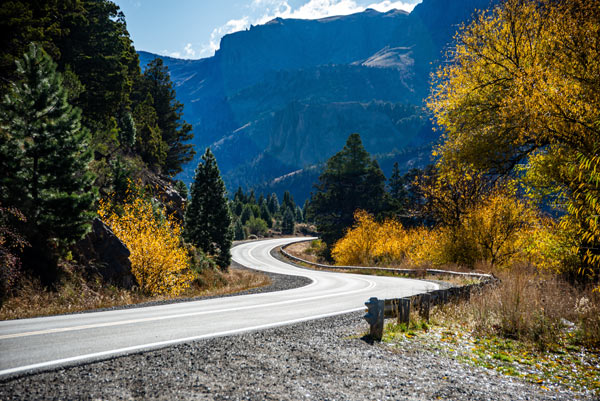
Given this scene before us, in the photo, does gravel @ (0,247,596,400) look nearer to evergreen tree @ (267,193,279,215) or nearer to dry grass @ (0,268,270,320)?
dry grass @ (0,268,270,320)

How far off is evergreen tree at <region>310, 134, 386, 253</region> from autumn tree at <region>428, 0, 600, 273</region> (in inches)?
1353

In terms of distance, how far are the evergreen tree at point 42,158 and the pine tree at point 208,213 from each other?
2031 cm

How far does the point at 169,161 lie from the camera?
1667 inches

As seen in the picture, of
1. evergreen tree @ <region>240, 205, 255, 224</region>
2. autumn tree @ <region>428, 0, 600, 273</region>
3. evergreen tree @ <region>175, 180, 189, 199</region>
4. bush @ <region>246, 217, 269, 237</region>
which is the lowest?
bush @ <region>246, 217, 269, 237</region>

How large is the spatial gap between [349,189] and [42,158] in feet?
132

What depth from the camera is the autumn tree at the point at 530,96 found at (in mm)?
9219

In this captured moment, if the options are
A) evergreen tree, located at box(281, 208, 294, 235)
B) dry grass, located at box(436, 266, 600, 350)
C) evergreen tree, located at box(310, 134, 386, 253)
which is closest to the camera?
dry grass, located at box(436, 266, 600, 350)

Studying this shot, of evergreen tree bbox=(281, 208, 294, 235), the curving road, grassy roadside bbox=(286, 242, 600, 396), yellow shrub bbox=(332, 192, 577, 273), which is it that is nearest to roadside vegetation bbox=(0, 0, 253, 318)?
the curving road

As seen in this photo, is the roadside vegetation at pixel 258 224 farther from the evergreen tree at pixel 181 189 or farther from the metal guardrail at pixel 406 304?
the metal guardrail at pixel 406 304

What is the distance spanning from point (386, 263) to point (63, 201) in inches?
935

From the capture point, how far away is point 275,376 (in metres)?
4.76

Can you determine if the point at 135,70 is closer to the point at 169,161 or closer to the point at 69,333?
the point at 169,161

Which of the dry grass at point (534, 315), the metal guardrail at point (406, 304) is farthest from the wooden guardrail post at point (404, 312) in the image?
the dry grass at point (534, 315)

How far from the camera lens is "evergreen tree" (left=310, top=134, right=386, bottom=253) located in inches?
1877
